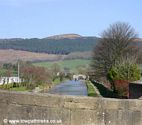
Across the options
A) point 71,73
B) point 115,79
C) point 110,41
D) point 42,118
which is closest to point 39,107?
point 42,118

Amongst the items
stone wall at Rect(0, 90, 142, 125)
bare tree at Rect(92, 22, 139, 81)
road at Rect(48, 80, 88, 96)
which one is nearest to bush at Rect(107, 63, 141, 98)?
road at Rect(48, 80, 88, 96)

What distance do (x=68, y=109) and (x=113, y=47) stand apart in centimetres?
6635

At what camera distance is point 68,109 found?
7598 millimetres

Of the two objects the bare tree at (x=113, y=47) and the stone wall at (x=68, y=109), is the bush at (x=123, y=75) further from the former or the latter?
the stone wall at (x=68, y=109)

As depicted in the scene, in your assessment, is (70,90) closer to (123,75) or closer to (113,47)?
(113,47)

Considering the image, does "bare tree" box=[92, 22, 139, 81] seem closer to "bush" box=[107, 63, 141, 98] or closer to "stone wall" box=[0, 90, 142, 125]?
"bush" box=[107, 63, 141, 98]

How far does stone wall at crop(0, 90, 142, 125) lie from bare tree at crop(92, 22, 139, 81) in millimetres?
63268

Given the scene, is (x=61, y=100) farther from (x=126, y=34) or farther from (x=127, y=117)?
(x=126, y=34)

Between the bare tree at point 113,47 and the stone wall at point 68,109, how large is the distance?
63.3m

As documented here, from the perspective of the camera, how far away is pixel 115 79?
53156 millimetres

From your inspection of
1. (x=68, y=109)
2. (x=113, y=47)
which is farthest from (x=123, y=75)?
(x=68, y=109)

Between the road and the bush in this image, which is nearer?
the bush

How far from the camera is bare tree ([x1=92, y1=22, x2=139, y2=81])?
73375 mm

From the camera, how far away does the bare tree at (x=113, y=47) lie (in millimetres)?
73375
